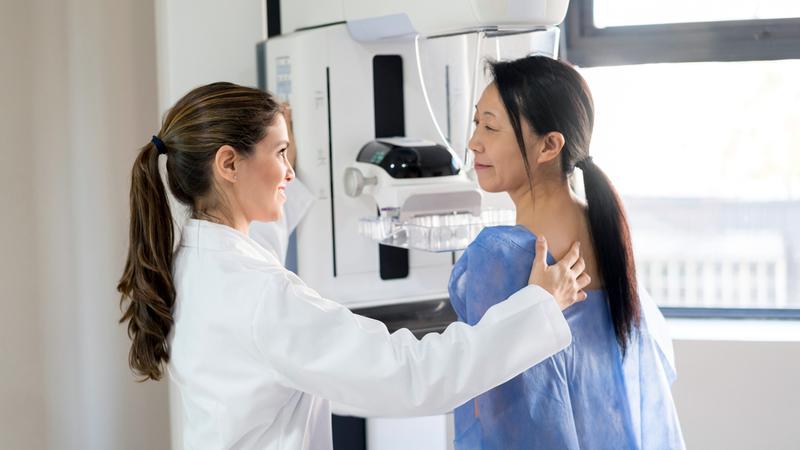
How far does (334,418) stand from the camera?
2.29m

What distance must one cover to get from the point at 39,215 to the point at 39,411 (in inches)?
18.6

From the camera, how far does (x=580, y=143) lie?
144cm

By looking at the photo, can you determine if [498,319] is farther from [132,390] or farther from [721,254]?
[721,254]

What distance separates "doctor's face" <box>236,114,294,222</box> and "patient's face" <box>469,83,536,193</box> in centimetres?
31

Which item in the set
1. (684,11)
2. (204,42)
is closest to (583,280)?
(204,42)

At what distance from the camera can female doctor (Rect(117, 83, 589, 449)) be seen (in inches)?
48.4

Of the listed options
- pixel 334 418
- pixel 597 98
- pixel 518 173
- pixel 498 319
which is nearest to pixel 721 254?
pixel 597 98

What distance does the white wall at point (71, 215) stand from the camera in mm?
2170

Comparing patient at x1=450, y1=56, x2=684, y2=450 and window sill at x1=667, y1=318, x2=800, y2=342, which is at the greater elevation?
patient at x1=450, y1=56, x2=684, y2=450

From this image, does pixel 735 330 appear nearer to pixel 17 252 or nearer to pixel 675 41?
pixel 675 41

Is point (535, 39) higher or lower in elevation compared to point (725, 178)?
higher

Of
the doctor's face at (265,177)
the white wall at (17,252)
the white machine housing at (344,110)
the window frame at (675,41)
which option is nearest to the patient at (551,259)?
the doctor's face at (265,177)

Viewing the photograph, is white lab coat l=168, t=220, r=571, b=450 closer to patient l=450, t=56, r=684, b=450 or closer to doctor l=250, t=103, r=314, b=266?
patient l=450, t=56, r=684, b=450


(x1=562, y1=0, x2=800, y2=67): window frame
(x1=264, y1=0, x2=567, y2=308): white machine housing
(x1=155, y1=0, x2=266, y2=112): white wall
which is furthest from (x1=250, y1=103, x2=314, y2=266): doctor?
(x1=562, y1=0, x2=800, y2=67): window frame
